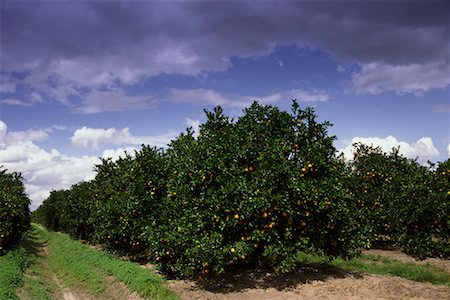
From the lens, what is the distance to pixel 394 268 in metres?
16.6

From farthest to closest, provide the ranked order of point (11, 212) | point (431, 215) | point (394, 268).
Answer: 1. point (11, 212)
2. point (431, 215)
3. point (394, 268)

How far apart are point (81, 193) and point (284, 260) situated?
2611cm

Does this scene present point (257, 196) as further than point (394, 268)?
No

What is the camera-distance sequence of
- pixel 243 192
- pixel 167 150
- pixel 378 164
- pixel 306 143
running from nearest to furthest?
pixel 243 192 → pixel 306 143 → pixel 167 150 → pixel 378 164

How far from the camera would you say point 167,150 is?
1730cm

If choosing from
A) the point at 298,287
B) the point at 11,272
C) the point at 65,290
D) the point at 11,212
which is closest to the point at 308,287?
the point at 298,287

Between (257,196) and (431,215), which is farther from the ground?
(257,196)

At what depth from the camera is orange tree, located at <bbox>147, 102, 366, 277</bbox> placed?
38.3ft

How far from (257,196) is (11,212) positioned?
1878cm

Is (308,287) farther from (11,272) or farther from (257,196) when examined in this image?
(11,272)

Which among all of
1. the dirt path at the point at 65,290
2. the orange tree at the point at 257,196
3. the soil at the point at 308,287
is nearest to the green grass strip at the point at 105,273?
the dirt path at the point at 65,290

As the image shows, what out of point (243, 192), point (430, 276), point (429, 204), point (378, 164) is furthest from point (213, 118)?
point (378, 164)

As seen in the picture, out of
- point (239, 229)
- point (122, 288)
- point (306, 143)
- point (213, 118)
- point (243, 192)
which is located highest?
point (213, 118)

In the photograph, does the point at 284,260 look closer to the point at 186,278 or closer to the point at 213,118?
the point at 186,278
